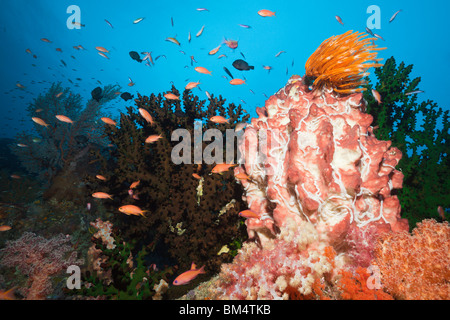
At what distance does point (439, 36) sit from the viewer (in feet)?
270

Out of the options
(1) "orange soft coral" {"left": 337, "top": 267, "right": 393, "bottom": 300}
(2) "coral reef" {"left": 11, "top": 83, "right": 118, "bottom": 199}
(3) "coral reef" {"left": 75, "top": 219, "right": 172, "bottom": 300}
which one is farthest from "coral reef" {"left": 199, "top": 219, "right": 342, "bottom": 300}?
(2) "coral reef" {"left": 11, "top": 83, "right": 118, "bottom": 199}

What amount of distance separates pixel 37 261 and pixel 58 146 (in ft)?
20.4

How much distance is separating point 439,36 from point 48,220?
13857 centimetres

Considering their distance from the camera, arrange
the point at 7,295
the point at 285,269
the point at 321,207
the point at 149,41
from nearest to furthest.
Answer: the point at 285,269
the point at 321,207
the point at 7,295
the point at 149,41

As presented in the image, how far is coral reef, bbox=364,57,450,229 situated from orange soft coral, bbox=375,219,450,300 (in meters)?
2.34

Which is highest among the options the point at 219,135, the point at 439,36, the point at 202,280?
the point at 439,36

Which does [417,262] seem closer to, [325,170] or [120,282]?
[325,170]

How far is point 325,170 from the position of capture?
221cm

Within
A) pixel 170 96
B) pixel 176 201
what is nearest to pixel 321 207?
pixel 176 201

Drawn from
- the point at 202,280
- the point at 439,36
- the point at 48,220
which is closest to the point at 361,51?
the point at 202,280

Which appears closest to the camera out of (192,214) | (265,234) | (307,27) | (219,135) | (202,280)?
(265,234)

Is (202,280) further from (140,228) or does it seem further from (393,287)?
(393,287)

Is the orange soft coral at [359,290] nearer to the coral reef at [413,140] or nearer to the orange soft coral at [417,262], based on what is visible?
the orange soft coral at [417,262]

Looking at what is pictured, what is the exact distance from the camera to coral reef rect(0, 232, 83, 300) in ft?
10.9
